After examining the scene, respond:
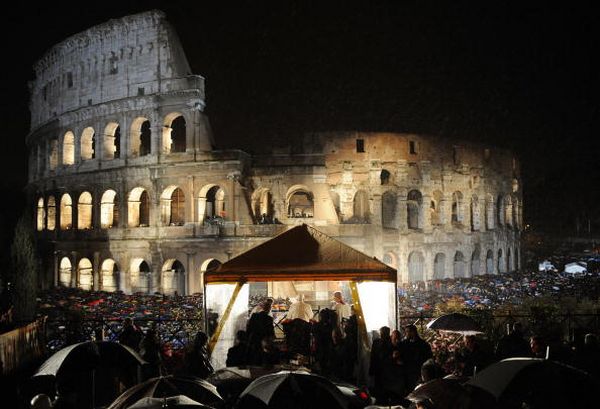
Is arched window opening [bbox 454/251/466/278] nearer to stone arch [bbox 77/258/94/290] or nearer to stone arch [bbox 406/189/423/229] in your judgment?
stone arch [bbox 406/189/423/229]

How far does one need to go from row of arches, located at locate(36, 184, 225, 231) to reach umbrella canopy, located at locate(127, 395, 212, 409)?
847 inches

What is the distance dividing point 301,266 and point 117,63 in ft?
71.7

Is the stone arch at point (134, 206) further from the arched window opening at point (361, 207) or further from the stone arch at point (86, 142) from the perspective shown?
the arched window opening at point (361, 207)

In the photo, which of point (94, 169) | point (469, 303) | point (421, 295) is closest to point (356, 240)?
point (421, 295)

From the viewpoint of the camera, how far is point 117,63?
93.7ft

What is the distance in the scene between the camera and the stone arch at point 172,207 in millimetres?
27141

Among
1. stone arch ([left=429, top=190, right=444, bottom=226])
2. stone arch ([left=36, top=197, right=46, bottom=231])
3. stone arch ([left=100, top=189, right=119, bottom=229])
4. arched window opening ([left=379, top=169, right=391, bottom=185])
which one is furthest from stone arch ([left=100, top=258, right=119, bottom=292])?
stone arch ([left=429, top=190, right=444, bottom=226])

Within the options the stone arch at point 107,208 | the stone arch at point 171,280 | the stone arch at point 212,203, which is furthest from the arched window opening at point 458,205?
the stone arch at point 107,208

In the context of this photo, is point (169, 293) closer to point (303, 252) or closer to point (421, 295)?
point (421, 295)

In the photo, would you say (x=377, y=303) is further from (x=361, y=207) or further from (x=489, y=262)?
(x=489, y=262)

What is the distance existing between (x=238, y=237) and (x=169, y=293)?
15.3ft

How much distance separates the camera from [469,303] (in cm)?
2398

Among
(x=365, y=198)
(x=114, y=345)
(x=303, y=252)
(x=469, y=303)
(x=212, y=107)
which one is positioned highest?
(x=212, y=107)

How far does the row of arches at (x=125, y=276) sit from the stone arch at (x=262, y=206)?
3.01 m
